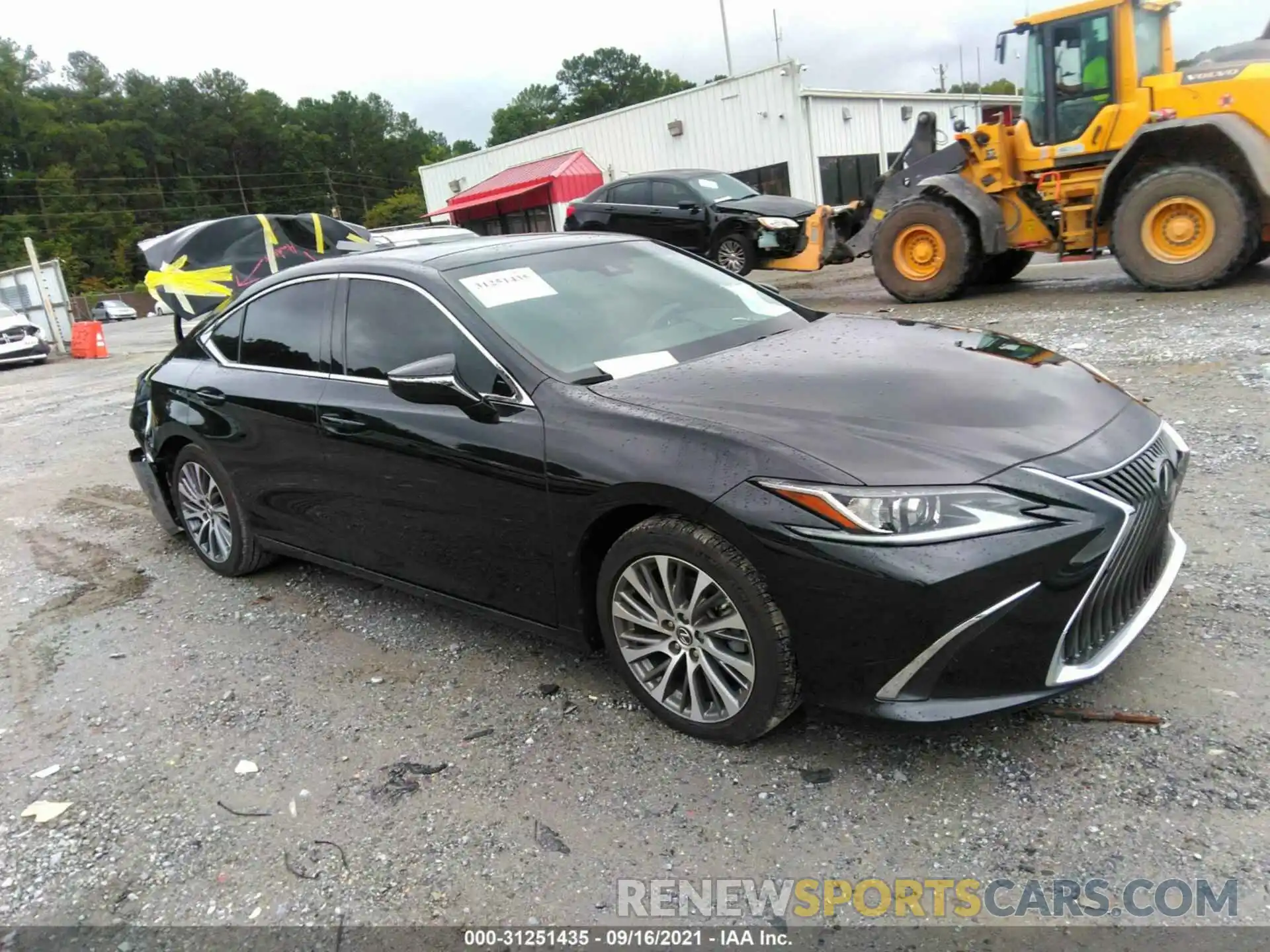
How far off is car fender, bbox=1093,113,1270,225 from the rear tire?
198cm

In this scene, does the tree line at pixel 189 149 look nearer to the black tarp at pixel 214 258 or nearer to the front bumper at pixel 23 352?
the front bumper at pixel 23 352

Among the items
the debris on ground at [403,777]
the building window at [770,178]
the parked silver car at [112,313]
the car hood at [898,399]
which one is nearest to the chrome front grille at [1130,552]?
the car hood at [898,399]

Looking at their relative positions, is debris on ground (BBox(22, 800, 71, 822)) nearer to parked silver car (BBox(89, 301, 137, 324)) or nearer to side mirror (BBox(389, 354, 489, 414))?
side mirror (BBox(389, 354, 489, 414))

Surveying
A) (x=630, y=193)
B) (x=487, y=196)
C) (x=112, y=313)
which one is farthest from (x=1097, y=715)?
(x=112, y=313)

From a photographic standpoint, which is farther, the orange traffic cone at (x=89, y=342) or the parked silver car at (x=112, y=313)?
the parked silver car at (x=112, y=313)

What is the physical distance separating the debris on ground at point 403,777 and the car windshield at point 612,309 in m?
1.38

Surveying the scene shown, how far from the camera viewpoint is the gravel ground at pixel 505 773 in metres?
2.43

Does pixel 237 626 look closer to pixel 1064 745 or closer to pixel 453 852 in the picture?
pixel 453 852

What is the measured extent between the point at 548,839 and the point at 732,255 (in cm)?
1222

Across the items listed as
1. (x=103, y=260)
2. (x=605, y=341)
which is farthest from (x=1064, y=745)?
(x=103, y=260)

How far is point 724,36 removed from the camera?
36500mm

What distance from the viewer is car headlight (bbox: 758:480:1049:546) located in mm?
2412

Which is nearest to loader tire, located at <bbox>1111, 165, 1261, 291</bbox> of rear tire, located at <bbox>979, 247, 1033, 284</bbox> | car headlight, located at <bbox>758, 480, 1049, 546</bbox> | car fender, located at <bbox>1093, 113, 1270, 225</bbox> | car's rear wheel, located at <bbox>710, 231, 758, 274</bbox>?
car fender, located at <bbox>1093, 113, 1270, 225</bbox>

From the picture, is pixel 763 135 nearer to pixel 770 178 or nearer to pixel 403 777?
pixel 770 178
